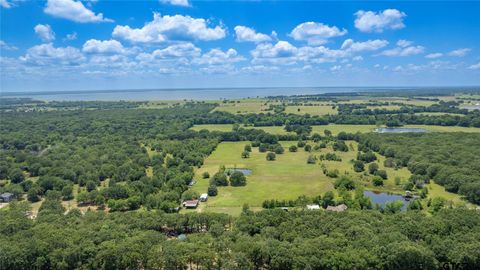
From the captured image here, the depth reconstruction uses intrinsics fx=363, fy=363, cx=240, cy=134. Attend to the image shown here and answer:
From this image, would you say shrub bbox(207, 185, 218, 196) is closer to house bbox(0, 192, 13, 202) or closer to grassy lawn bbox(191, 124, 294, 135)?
house bbox(0, 192, 13, 202)

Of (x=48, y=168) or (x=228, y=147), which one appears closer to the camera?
(x=48, y=168)

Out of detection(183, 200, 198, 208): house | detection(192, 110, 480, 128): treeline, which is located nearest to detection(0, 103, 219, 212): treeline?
detection(183, 200, 198, 208): house

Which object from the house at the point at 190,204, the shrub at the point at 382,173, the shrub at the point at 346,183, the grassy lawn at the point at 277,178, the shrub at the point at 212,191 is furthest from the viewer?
the shrub at the point at 382,173

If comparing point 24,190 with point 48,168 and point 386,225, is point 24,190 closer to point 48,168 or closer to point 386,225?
point 48,168

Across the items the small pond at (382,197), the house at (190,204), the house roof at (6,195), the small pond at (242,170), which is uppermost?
the house roof at (6,195)

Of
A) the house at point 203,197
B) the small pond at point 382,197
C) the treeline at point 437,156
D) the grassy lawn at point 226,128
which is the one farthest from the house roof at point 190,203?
the grassy lawn at point 226,128

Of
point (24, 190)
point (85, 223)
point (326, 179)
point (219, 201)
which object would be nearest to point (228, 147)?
point (326, 179)

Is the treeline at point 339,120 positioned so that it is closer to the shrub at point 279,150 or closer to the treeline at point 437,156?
the treeline at point 437,156
